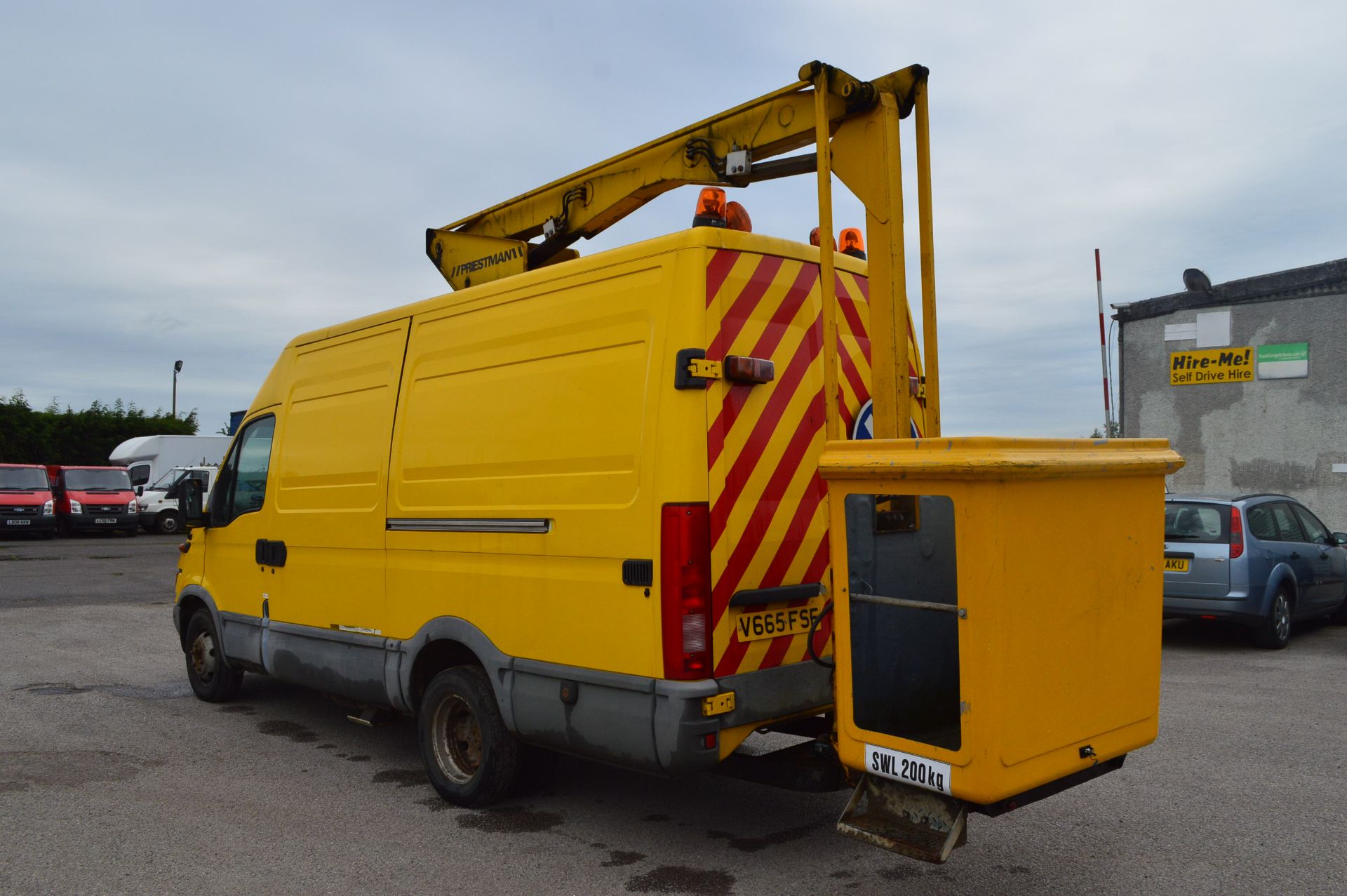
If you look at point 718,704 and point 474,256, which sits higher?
point 474,256

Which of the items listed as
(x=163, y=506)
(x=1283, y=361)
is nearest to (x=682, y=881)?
(x=1283, y=361)

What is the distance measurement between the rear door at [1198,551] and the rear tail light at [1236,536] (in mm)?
29

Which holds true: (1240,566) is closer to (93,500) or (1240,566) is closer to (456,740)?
(456,740)

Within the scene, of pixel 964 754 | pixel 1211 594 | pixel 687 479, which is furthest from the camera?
pixel 1211 594

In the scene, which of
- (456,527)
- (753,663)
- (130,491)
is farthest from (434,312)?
(130,491)

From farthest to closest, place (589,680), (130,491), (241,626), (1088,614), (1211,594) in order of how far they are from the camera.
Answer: (130,491)
(1211,594)
(241,626)
(589,680)
(1088,614)

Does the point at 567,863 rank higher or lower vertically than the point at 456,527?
lower

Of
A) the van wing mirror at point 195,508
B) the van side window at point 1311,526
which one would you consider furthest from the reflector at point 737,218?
the van side window at point 1311,526

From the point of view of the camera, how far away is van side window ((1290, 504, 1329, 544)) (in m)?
10.4

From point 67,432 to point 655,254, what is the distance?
121 feet

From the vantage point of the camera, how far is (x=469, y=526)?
493 centimetres

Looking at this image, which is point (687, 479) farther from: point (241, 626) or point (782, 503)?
point (241, 626)

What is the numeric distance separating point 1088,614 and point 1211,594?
6492 mm

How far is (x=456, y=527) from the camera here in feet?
16.4
